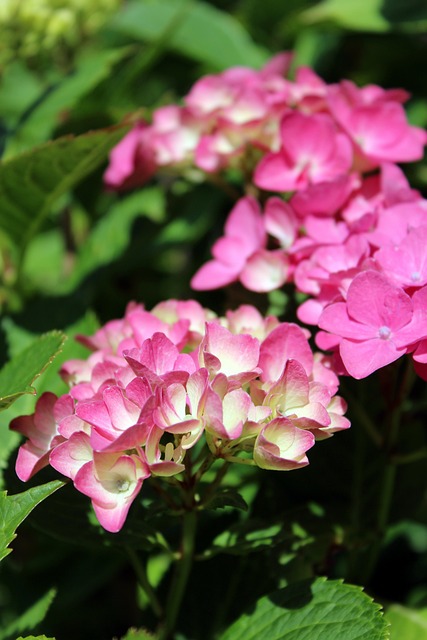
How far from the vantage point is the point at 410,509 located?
103 cm

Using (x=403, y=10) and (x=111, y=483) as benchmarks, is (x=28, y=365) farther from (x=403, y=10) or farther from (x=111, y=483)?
(x=403, y=10)

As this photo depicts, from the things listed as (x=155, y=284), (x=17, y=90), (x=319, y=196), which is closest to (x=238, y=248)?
(x=319, y=196)

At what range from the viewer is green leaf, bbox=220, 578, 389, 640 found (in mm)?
709

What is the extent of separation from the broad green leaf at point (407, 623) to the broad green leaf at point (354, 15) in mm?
790

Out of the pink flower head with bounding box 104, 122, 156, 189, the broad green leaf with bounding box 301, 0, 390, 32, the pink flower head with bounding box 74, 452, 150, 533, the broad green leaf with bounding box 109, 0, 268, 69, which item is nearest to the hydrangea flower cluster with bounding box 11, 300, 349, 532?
the pink flower head with bounding box 74, 452, 150, 533

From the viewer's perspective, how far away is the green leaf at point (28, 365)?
2.40 ft

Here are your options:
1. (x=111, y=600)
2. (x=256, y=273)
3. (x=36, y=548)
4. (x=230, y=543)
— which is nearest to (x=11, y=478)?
(x=230, y=543)

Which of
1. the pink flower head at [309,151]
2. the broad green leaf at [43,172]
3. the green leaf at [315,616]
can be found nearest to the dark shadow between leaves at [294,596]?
the green leaf at [315,616]

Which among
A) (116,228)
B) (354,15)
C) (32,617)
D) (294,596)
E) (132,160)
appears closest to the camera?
(294,596)

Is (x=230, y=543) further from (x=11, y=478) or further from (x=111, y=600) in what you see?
(x=111, y=600)

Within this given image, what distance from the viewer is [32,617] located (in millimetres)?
879

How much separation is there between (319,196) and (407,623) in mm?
492

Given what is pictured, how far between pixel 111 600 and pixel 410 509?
1.92ft

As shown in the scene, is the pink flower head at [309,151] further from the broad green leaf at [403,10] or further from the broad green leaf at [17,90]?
the broad green leaf at [17,90]
